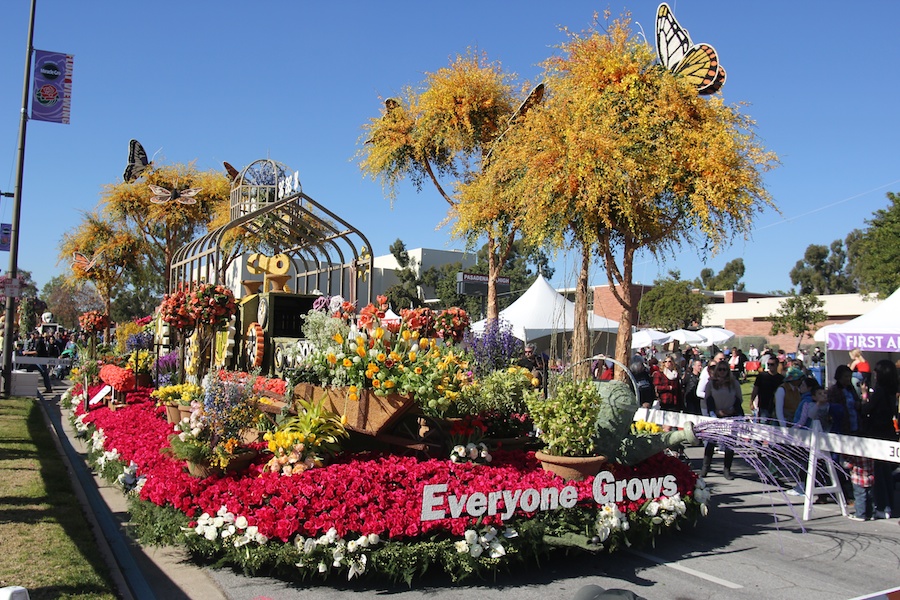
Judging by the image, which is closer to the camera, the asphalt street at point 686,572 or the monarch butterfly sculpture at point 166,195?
the asphalt street at point 686,572

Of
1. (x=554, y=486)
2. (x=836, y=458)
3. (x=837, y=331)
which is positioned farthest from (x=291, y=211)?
(x=837, y=331)

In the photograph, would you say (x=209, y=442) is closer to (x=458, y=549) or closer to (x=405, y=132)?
(x=458, y=549)

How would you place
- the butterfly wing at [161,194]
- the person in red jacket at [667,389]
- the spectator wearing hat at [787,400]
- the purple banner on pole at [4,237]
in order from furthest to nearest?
1. the purple banner on pole at [4,237]
2. the butterfly wing at [161,194]
3. the person in red jacket at [667,389]
4. the spectator wearing hat at [787,400]

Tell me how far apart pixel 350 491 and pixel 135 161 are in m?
19.0

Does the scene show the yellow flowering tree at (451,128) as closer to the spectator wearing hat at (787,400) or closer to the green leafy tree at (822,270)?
the spectator wearing hat at (787,400)

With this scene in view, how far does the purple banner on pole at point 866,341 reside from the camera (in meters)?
11.8

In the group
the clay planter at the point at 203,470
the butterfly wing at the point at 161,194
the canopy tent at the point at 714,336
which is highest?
the butterfly wing at the point at 161,194

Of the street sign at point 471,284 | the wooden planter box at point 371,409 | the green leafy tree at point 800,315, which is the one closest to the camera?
the wooden planter box at point 371,409

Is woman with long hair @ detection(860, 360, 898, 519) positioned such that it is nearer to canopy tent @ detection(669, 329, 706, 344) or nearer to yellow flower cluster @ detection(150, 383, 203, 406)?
yellow flower cluster @ detection(150, 383, 203, 406)

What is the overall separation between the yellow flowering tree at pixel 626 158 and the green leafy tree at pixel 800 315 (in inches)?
1352

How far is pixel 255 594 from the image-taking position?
16.6 feet

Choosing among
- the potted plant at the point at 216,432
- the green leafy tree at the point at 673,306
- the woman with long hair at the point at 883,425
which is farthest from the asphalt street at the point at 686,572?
the green leafy tree at the point at 673,306

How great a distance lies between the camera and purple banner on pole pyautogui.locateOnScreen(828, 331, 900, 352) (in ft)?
38.7

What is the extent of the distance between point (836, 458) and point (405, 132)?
11770 millimetres
